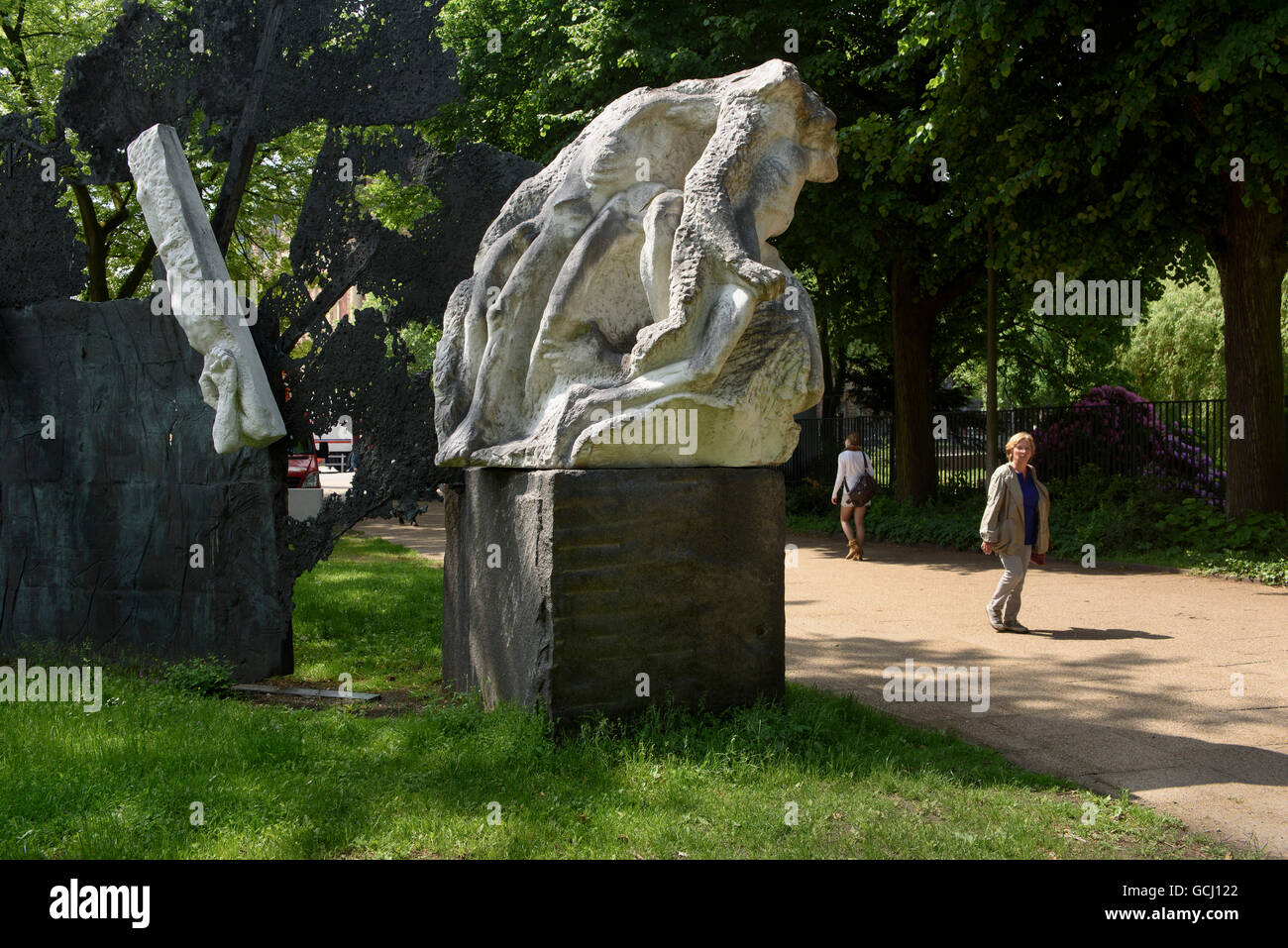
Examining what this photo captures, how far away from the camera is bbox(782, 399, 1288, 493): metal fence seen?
15477 millimetres

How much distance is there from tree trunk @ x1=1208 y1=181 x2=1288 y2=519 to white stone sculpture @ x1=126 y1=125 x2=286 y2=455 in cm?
1088

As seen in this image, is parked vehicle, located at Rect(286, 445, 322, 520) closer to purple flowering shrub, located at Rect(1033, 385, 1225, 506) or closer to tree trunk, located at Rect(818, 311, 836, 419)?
tree trunk, located at Rect(818, 311, 836, 419)

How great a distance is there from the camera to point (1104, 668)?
7297 mm

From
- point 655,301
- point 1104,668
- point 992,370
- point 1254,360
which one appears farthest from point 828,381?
point 655,301

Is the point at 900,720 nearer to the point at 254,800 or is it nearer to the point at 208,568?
the point at 254,800

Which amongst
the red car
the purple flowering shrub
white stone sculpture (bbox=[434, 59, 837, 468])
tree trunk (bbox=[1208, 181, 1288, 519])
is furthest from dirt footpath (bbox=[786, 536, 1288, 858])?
→ the red car

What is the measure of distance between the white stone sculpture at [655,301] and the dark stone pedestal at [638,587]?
175 mm

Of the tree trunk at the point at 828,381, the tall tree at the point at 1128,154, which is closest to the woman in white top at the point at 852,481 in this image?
the tall tree at the point at 1128,154

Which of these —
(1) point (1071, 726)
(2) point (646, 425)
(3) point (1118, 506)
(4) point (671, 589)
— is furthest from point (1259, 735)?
(3) point (1118, 506)

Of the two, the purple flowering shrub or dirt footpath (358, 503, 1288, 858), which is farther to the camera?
the purple flowering shrub

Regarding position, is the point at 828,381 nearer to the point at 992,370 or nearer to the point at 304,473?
the point at 992,370

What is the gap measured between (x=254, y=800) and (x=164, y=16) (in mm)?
6075

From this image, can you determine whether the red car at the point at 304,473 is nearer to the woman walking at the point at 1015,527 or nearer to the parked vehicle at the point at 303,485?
the parked vehicle at the point at 303,485

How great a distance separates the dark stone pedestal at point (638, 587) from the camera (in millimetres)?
5047
